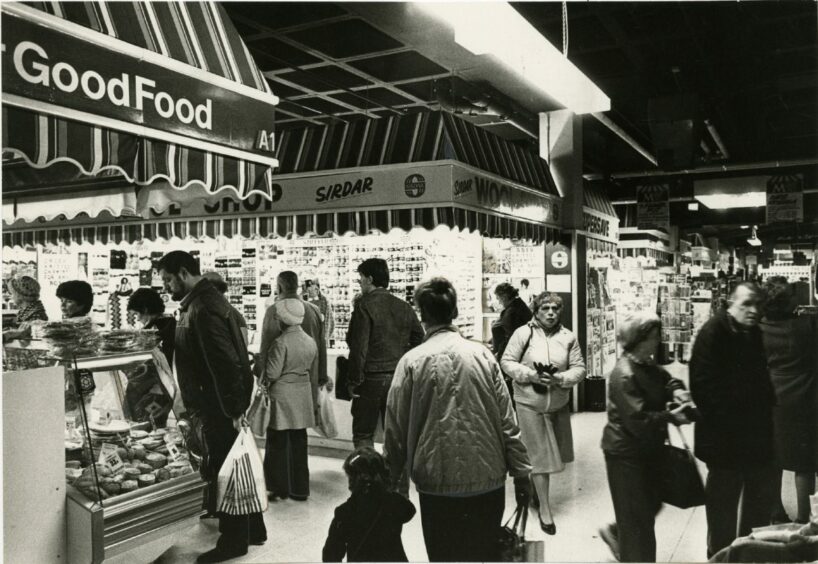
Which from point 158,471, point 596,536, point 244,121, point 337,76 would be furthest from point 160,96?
point 337,76

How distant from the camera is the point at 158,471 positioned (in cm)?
368

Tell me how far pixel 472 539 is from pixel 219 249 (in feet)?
20.1

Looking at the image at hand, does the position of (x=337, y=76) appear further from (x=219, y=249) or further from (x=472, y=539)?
(x=472, y=539)

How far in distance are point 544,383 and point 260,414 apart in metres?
2.53

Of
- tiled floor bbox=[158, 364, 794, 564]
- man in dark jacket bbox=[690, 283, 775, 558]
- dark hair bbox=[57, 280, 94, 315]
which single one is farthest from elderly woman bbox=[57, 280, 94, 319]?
man in dark jacket bbox=[690, 283, 775, 558]

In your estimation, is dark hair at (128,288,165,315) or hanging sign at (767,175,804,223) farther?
hanging sign at (767,175,804,223)

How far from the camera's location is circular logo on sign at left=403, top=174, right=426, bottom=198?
570 cm

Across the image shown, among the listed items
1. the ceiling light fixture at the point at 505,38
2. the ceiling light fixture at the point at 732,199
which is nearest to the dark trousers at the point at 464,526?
the ceiling light fixture at the point at 505,38

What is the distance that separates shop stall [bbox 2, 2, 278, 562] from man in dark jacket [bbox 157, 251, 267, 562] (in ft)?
0.69

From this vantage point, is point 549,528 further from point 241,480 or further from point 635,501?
point 241,480

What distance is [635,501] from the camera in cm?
349

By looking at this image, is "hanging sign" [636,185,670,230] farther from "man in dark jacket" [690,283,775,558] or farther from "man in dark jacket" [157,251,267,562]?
"man in dark jacket" [157,251,267,562]

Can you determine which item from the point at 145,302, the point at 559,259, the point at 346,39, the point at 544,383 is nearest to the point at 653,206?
the point at 559,259

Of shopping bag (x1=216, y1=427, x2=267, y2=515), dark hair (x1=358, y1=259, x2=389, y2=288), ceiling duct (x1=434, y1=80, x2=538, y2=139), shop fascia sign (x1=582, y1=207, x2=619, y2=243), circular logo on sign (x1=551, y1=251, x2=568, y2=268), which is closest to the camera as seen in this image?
shopping bag (x1=216, y1=427, x2=267, y2=515)
